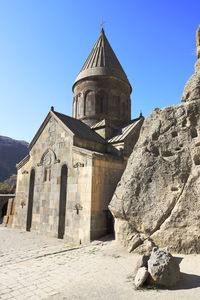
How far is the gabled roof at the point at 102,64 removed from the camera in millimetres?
15352

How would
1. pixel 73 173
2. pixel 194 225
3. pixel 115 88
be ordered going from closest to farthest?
pixel 194 225, pixel 73 173, pixel 115 88

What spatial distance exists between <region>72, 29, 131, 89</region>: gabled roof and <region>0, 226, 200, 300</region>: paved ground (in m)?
11.5

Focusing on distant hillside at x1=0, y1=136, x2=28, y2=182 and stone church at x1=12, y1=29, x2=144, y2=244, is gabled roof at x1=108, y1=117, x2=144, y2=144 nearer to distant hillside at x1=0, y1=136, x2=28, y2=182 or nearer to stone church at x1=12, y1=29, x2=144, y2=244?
stone church at x1=12, y1=29, x2=144, y2=244

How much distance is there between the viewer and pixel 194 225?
5430mm

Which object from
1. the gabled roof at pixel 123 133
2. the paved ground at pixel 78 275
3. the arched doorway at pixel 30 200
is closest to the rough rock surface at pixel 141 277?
the paved ground at pixel 78 275

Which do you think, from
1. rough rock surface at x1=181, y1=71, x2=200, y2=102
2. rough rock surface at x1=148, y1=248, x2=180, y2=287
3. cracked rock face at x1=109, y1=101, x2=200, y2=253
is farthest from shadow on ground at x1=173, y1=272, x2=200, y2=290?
rough rock surface at x1=181, y1=71, x2=200, y2=102

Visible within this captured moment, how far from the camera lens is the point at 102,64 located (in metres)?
15.8

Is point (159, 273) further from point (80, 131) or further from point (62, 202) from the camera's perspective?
point (80, 131)

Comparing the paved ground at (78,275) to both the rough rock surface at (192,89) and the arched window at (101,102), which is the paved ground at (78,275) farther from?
the arched window at (101,102)

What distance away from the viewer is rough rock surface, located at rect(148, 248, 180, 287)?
392cm

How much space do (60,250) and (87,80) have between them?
11.5 meters

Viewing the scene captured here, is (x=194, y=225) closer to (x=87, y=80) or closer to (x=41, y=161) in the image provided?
(x=41, y=161)

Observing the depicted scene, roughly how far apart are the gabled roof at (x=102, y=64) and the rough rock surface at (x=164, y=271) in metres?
13.2

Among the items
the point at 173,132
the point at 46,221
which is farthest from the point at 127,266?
the point at 46,221
